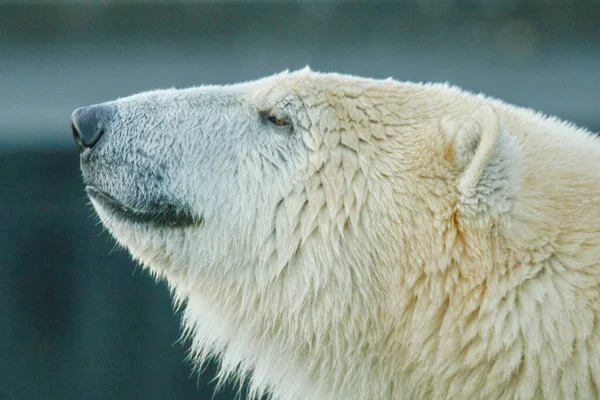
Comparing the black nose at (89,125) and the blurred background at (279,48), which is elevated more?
the blurred background at (279,48)

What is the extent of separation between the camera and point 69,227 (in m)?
5.64

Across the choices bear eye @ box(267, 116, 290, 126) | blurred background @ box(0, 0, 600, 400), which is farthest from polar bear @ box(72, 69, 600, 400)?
blurred background @ box(0, 0, 600, 400)

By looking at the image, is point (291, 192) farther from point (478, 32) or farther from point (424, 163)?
point (478, 32)

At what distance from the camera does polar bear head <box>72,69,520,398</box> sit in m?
2.29

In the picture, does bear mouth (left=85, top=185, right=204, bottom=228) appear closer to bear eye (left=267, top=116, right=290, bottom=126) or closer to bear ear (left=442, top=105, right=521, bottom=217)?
bear eye (left=267, top=116, right=290, bottom=126)

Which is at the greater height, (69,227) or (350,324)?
(350,324)

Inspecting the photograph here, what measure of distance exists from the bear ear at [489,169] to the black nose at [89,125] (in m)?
1.09

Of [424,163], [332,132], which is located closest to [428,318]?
[424,163]

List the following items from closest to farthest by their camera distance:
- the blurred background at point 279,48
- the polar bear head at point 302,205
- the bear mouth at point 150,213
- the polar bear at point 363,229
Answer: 1. the polar bear at point 363,229
2. the polar bear head at point 302,205
3. the bear mouth at point 150,213
4. the blurred background at point 279,48

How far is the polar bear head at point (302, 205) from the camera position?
2289mm

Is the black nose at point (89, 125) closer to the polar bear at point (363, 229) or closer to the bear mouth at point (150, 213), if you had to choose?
the polar bear at point (363, 229)

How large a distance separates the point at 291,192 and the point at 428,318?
0.55m

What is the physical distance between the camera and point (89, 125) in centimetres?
254

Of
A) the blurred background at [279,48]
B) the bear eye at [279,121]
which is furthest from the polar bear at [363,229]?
the blurred background at [279,48]
